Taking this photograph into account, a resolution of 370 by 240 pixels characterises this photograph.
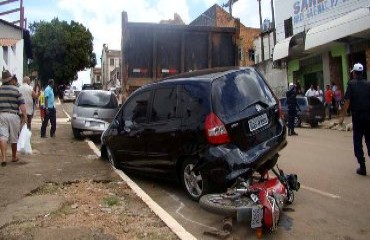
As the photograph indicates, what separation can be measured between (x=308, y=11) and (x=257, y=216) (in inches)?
928

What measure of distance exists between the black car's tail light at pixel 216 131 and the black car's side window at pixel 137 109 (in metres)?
1.79

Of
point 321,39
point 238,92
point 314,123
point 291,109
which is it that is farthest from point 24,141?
point 321,39

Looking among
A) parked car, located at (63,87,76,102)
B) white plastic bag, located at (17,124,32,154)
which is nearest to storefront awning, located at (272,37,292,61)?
white plastic bag, located at (17,124,32,154)

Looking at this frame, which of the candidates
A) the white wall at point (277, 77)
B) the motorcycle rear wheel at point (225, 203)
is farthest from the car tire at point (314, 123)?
the motorcycle rear wheel at point (225, 203)

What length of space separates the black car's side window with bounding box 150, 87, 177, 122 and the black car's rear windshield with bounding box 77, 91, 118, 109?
717 centimetres

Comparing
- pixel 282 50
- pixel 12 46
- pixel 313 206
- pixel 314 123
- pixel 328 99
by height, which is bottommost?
pixel 313 206

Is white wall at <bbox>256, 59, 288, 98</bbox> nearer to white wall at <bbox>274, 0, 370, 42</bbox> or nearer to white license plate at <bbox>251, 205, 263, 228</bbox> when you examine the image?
white wall at <bbox>274, 0, 370, 42</bbox>

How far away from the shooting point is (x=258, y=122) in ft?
19.5

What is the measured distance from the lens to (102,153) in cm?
947

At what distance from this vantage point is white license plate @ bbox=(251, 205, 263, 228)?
4.59m

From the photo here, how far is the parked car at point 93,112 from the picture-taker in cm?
1352

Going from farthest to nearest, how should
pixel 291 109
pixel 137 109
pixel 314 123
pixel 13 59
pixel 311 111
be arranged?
pixel 13 59 → pixel 314 123 → pixel 311 111 → pixel 291 109 → pixel 137 109

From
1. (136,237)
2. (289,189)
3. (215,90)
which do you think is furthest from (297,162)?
(136,237)

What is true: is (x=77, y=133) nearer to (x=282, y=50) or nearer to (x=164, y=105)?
(x=164, y=105)
